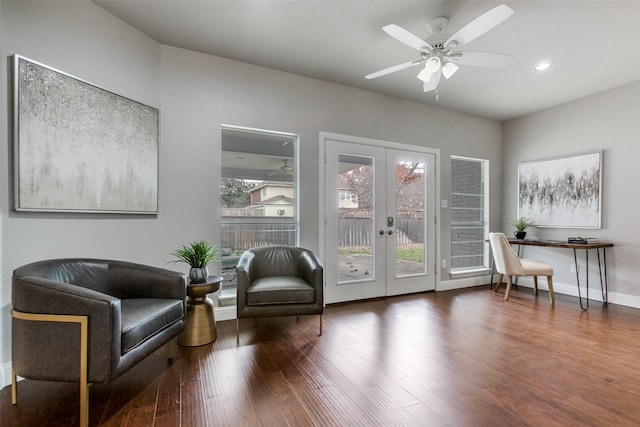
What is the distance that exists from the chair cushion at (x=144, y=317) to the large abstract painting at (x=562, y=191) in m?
4.98

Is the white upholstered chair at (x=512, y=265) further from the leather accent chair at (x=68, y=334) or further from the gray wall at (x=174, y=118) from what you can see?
the leather accent chair at (x=68, y=334)

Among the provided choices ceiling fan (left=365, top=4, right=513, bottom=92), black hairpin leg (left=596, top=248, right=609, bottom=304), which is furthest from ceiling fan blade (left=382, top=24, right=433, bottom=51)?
black hairpin leg (left=596, top=248, right=609, bottom=304)

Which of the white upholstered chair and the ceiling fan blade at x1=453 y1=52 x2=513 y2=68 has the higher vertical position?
the ceiling fan blade at x1=453 y1=52 x2=513 y2=68

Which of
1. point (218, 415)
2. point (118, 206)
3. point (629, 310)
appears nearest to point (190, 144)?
A: point (118, 206)

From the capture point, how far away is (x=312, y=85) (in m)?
3.56

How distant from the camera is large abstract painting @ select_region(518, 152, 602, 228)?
393 cm

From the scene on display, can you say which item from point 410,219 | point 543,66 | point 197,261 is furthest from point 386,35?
point 197,261

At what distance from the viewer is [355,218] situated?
3.80 metres

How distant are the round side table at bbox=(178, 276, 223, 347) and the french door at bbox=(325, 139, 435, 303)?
1.49 metres

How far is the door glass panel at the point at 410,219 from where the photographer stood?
4.10 metres

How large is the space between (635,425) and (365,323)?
191 cm

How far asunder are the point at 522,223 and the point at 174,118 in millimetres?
4912

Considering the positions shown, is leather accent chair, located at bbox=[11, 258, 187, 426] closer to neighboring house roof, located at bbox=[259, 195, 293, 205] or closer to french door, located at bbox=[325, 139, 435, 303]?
neighboring house roof, located at bbox=[259, 195, 293, 205]

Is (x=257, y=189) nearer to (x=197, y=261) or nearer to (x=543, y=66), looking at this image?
(x=197, y=261)
